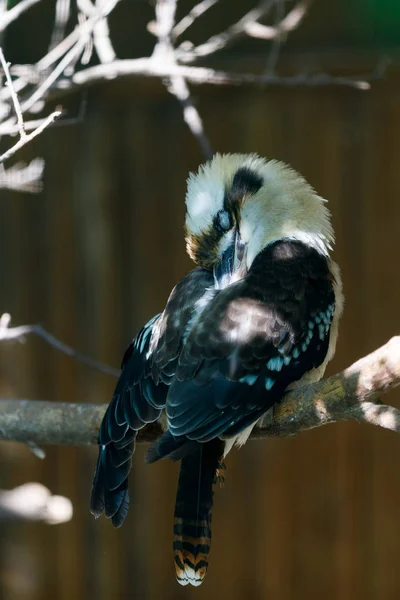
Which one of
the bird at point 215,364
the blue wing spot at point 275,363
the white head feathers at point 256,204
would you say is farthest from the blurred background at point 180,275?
the blue wing spot at point 275,363

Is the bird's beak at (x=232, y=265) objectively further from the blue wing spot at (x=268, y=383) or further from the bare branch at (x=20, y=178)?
the bare branch at (x=20, y=178)

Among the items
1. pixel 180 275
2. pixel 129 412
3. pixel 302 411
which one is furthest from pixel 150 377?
pixel 180 275

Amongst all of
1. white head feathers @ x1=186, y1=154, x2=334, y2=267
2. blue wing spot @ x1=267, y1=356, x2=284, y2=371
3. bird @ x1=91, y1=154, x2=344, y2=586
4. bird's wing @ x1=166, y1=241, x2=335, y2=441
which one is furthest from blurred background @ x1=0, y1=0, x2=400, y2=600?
blue wing spot @ x1=267, y1=356, x2=284, y2=371

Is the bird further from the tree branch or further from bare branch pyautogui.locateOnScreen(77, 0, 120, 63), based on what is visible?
bare branch pyautogui.locateOnScreen(77, 0, 120, 63)

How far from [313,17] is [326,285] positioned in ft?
5.34

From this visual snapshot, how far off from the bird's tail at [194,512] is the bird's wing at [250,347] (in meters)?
0.10

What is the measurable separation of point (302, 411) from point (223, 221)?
0.81 meters

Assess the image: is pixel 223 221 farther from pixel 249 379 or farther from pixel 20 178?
pixel 249 379

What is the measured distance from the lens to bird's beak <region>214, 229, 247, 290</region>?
2590 millimetres

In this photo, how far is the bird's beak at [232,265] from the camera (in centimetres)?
259

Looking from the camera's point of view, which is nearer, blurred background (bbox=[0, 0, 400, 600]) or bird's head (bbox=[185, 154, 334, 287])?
bird's head (bbox=[185, 154, 334, 287])

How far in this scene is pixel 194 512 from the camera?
216 centimetres

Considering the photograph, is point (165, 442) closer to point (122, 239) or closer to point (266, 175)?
point (266, 175)

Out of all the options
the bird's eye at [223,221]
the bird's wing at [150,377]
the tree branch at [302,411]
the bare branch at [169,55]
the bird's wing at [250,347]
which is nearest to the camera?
the tree branch at [302,411]
